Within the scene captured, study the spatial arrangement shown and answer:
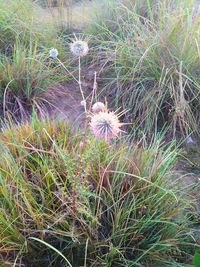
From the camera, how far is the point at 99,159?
5.40 ft

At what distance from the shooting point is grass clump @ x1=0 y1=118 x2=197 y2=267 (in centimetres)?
153

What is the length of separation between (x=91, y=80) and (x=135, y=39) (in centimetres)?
51

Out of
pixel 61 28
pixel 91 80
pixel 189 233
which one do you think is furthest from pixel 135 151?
pixel 61 28

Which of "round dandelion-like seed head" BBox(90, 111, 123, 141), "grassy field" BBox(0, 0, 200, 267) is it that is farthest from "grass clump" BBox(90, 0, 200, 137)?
"round dandelion-like seed head" BBox(90, 111, 123, 141)

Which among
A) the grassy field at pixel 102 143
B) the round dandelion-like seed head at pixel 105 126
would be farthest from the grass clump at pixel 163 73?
the round dandelion-like seed head at pixel 105 126

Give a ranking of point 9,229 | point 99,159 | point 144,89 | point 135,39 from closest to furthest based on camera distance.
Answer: point 9,229 < point 99,159 < point 144,89 < point 135,39

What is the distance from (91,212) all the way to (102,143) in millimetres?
320

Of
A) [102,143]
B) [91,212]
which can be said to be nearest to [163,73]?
[102,143]

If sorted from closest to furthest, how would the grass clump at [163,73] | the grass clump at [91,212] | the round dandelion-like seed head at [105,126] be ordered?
the round dandelion-like seed head at [105,126]
the grass clump at [91,212]
the grass clump at [163,73]

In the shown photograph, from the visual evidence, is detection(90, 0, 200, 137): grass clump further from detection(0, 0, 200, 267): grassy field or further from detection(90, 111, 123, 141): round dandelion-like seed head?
detection(90, 111, 123, 141): round dandelion-like seed head

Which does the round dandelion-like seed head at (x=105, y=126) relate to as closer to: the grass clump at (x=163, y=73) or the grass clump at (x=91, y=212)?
the grass clump at (x=91, y=212)

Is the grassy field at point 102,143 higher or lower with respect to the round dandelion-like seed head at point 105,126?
lower

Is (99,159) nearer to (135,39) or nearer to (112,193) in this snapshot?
(112,193)

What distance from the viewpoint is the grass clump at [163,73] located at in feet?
8.07
